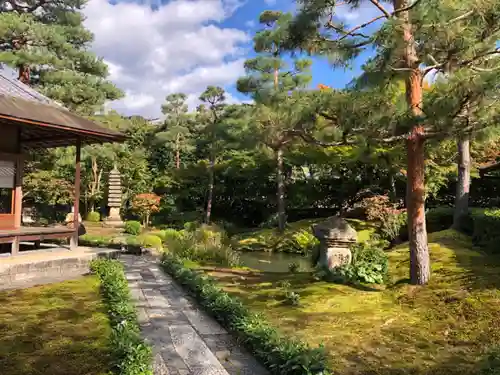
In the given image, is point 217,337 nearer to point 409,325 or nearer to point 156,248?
point 409,325

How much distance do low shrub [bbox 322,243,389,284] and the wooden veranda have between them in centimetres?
529

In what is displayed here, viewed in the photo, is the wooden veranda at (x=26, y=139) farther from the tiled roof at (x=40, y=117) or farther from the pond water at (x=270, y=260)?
the pond water at (x=270, y=260)

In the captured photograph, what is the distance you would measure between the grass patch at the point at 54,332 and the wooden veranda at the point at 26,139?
99.4 inches

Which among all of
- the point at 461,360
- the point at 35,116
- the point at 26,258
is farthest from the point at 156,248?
the point at 461,360

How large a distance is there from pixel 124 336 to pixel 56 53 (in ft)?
40.9

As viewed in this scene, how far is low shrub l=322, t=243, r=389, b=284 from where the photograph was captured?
7016 millimetres

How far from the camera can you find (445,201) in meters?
17.1

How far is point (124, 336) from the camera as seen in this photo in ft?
12.4

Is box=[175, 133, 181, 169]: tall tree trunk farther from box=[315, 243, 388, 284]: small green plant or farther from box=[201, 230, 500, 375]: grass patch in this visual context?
box=[315, 243, 388, 284]: small green plant

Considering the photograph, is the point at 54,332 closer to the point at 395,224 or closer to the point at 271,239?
the point at 395,224

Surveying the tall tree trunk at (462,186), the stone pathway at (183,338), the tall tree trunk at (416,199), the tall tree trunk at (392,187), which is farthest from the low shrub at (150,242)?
the tall tree trunk at (392,187)

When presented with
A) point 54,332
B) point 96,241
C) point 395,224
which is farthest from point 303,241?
point 54,332

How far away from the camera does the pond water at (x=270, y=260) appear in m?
12.2

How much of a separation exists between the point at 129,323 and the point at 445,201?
15.7m
